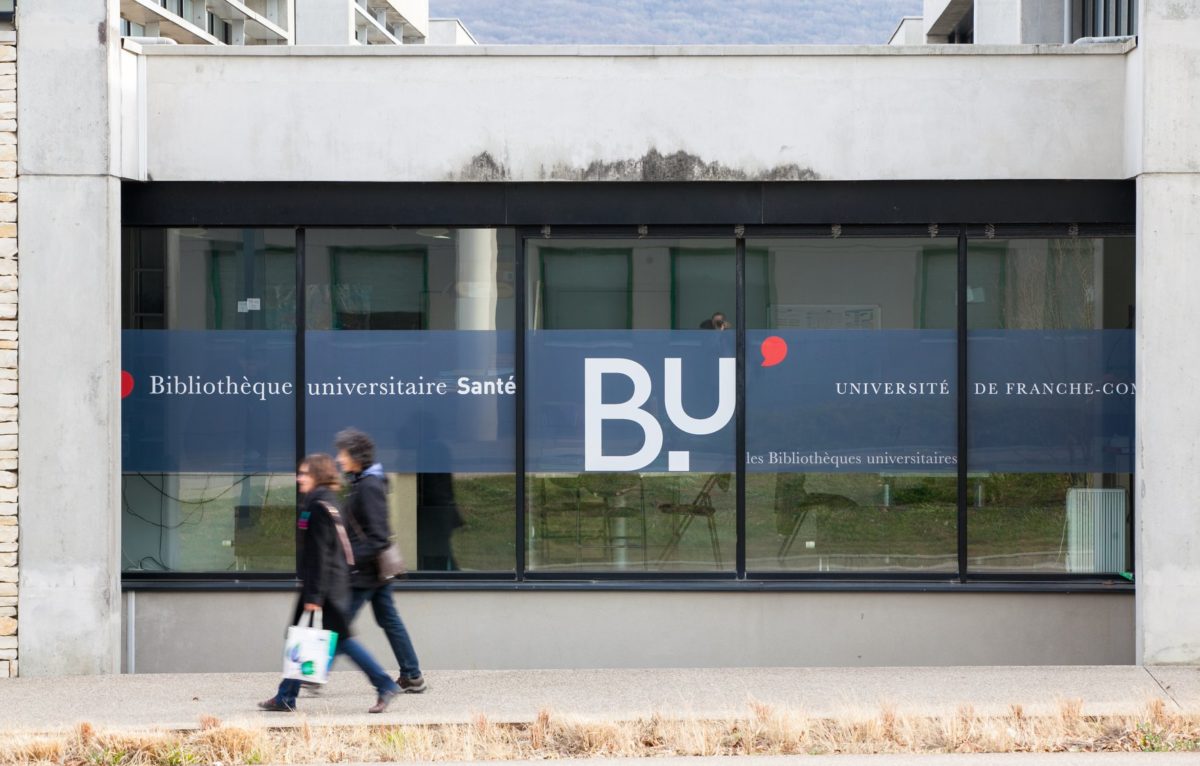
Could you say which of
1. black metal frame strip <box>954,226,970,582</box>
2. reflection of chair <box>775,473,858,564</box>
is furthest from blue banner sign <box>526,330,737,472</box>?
black metal frame strip <box>954,226,970,582</box>

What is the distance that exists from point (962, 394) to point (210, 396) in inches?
221

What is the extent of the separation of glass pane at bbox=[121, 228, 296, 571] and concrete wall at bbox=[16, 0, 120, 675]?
0.89 meters

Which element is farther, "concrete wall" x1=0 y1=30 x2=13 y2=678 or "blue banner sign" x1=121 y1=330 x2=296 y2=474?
"blue banner sign" x1=121 y1=330 x2=296 y2=474

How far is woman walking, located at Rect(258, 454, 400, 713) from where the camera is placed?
798 cm

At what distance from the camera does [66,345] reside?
960 centimetres

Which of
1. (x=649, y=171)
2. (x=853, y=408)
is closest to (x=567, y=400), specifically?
(x=649, y=171)

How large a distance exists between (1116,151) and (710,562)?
4.19 m

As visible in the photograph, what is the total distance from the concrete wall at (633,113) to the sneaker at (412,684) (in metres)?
3.68

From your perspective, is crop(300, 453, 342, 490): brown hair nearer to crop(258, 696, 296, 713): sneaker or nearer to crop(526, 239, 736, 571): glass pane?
crop(258, 696, 296, 713): sneaker

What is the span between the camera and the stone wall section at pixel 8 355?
958 cm

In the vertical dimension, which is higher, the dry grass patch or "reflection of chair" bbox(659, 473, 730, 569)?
"reflection of chair" bbox(659, 473, 730, 569)

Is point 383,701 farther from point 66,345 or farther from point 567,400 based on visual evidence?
point 66,345

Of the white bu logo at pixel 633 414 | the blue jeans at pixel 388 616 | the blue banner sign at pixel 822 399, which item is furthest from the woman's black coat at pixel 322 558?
the blue banner sign at pixel 822 399

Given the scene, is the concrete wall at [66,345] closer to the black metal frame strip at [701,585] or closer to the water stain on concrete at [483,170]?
the black metal frame strip at [701,585]
